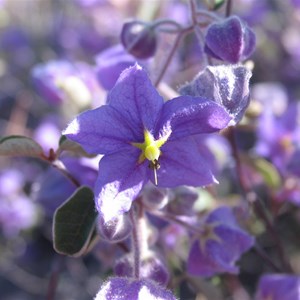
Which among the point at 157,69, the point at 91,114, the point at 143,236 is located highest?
the point at 91,114

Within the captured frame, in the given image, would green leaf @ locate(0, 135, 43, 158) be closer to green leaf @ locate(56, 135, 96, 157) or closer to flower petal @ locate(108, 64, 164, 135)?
green leaf @ locate(56, 135, 96, 157)

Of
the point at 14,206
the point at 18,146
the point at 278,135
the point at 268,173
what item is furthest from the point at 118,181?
the point at 14,206

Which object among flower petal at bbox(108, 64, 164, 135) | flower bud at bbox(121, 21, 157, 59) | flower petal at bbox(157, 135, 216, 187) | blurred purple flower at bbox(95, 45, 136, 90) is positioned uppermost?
flower petal at bbox(108, 64, 164, 135)

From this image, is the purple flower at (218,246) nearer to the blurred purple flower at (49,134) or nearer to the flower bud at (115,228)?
the flower bud at (115,228)

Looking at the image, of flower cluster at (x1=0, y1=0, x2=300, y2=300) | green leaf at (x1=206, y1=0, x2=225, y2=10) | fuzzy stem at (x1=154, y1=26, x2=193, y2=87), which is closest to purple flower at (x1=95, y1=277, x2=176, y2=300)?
flower cluster at (x1=0, y1=0, x2=300, y2=300)

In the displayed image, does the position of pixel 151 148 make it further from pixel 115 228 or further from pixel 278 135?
pixel 278 135

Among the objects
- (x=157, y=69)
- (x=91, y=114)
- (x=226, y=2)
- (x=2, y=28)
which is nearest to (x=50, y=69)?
(x=157, y=69)

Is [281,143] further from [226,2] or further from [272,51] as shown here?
[272,51]
